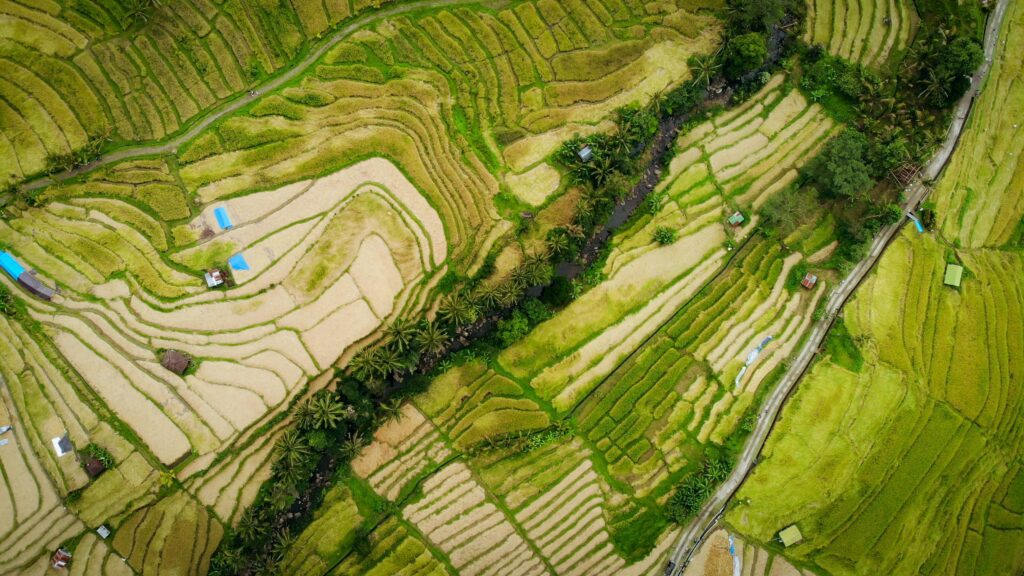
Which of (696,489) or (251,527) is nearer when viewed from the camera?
(251,527)

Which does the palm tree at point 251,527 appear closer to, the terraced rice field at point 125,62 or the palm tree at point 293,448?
the palm tree at point 293,448

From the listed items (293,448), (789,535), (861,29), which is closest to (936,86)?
(861,29)

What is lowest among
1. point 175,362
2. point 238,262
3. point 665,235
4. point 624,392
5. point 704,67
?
point 624,392

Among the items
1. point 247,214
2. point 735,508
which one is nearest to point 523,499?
point 735,508

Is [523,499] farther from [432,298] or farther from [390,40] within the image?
[390,40]

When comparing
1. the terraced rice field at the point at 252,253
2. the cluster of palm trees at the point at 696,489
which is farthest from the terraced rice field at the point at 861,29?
the cluster of palm trees at the point at 696,489

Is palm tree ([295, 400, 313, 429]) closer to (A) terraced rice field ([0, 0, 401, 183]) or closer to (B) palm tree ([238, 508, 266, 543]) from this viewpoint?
(B) palm tree ([238, 508, 266, 543])

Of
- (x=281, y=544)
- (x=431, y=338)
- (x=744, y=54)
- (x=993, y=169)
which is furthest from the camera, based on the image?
(x=993, y=169)

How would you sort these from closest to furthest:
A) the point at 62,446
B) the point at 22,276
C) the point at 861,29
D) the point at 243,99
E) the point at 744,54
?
the point at 62,446 < the point at 22,276 < the point at 243,99 < the point at 744,54 < the point at 861,29

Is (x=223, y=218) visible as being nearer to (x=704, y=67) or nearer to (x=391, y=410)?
(x=391, y=410)
